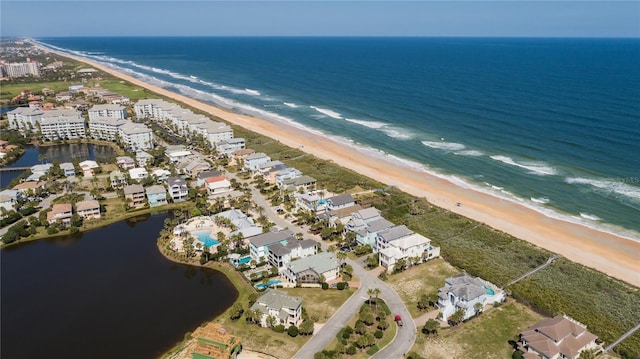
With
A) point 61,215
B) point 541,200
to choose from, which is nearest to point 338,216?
point 541,200

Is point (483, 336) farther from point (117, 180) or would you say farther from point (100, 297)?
point (117, 180)

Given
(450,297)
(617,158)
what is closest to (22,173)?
(450,297)

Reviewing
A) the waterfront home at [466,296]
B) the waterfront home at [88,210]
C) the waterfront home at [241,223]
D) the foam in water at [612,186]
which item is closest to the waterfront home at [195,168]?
the waterfront home at [88,210]

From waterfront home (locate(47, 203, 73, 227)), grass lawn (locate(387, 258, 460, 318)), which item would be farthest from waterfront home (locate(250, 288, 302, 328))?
waterfront home (locate(47, 203, 73, 227))

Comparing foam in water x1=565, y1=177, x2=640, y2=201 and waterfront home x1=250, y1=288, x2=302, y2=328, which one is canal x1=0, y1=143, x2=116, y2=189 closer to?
waterfront home x1=250, y1=288, x2=302, y2=328

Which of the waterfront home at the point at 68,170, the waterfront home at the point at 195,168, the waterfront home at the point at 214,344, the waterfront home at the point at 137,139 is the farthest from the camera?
the waterfront home at the point at 137,139

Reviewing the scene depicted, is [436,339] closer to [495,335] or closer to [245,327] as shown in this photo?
[495,335]

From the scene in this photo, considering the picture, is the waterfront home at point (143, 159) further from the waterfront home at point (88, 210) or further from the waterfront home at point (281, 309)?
the waterfront home at point (281, 309)
